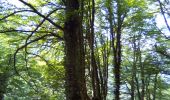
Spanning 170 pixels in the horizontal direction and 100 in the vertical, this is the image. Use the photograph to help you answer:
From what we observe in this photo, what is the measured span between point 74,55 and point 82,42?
13.2 inches

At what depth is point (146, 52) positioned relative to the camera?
699 inches

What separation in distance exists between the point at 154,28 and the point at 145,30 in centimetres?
43

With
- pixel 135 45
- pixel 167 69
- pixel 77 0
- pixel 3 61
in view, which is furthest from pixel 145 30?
pixel 3 61

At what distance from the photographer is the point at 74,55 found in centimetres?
673

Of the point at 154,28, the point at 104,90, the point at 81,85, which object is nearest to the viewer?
the point at 81,85

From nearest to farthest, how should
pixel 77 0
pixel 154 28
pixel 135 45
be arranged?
pixel 77 0, pixel 154 28, pixel 135 45

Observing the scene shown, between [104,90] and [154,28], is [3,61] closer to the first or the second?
[154,28]

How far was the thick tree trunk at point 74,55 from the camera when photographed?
645cm

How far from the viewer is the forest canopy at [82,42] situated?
6672 millimetres

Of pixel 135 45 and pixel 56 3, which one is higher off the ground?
pixel 56 3

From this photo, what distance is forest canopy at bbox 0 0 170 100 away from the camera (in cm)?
667

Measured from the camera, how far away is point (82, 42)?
22.4ft

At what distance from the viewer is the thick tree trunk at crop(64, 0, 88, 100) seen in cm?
645

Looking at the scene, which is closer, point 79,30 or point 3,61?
point 79,30
